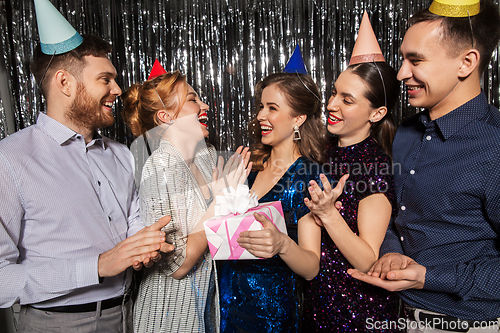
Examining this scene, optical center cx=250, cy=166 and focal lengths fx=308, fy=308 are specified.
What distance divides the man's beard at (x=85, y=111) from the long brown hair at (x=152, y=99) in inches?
10.1

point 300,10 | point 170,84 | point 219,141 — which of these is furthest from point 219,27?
point 170,84

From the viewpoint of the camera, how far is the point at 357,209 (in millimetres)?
1276

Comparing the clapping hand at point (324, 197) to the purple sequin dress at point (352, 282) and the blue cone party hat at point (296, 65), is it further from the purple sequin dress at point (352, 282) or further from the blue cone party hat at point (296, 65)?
the blue cone party hat at point (296, 65)

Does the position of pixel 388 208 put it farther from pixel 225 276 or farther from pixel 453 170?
pixel 225 276

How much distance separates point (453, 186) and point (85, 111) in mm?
1443

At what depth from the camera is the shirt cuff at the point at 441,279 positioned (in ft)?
3.44

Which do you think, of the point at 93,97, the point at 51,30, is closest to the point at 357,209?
the point at 93,97

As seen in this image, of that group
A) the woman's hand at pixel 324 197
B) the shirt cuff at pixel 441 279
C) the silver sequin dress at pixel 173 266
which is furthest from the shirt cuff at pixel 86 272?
the shirt cuff at pixel 441 279

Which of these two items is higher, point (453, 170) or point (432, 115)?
point (432, 115)

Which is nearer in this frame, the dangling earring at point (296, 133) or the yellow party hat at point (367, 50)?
the yellow party hat at point (367, 50)

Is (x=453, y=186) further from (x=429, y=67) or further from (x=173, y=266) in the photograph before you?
(x=173, y=266)

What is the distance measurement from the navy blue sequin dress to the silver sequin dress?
0.08m

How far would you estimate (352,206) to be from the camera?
50.5 inches

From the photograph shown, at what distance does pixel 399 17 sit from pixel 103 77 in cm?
220
